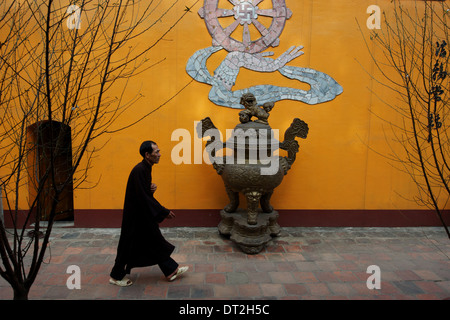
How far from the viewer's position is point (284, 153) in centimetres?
559

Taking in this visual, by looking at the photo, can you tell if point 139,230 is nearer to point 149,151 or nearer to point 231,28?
point 149,151

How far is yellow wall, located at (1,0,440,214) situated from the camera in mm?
5352

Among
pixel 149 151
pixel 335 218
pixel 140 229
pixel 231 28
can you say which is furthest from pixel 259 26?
pixel 140 229

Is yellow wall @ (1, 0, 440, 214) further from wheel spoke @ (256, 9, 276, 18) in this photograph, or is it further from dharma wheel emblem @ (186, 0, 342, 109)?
wheel spoke @ (256, 9, 276, 18)

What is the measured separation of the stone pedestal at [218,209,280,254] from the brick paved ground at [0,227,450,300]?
140 mm

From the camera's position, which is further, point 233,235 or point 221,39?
point 221,39

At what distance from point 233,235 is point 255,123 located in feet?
5.61

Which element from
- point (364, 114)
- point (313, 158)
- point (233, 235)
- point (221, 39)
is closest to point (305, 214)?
point (313, 158)

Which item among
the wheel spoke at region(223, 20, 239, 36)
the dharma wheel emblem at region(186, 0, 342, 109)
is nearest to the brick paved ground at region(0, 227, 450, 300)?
the dharma wheel emblem at region(186, 0, 342, 109)

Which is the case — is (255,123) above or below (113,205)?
above

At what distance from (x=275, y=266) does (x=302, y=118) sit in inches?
102

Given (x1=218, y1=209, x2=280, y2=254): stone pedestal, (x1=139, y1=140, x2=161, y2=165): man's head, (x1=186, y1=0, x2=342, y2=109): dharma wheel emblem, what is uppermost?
(x1=186, y1=0, x2=342, y2=109): dharma wheel emblem

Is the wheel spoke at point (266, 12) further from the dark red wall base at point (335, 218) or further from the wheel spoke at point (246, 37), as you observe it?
the dark red wall base at point (335, 218)

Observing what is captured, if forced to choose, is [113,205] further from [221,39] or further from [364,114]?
[364,114]
